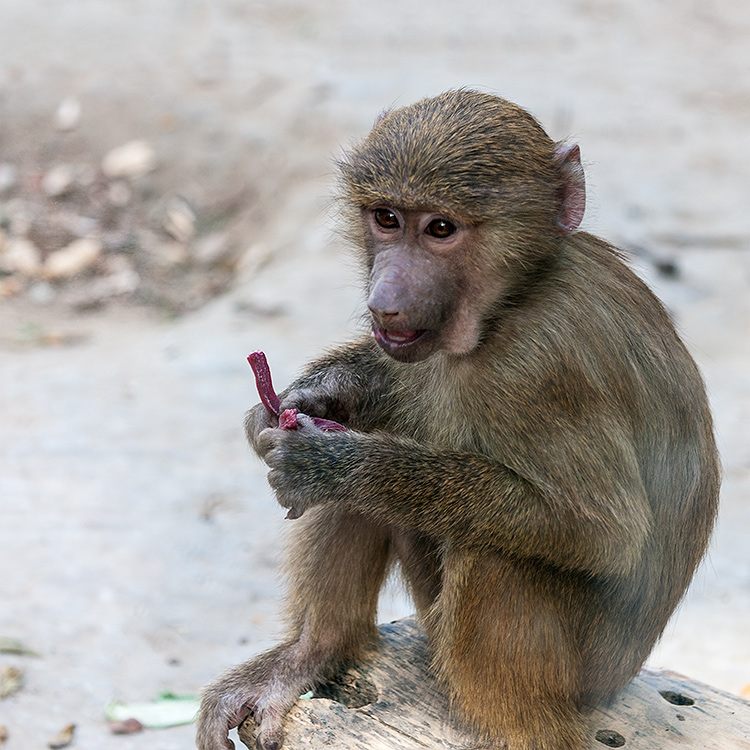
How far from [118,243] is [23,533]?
5.08m

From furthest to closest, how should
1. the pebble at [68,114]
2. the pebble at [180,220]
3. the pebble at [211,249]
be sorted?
1. the pebble at [68,114]
2. the pebble at [180,220]
3. the pebble at [211,249]

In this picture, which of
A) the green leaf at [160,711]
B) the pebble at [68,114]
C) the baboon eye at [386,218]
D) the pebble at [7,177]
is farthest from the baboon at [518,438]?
the pebble at [68,114]

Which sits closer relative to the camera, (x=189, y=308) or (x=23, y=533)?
(x=23, y=533)

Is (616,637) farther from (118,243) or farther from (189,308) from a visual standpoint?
(118,243)

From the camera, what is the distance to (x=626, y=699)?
3.71 m

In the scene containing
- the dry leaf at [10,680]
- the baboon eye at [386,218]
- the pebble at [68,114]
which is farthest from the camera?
the pebble at [68,114]

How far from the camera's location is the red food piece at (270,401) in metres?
3.47

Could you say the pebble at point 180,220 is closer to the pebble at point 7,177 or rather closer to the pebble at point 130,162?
the pebble at point 130,162

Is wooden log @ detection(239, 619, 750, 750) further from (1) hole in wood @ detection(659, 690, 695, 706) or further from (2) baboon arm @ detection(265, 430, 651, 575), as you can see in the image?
(2) baboon arm @ detection(265, 430, 651, 575)

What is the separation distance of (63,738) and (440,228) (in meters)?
2.81

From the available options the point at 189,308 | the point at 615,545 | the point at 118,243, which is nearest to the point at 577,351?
the point at 615,545

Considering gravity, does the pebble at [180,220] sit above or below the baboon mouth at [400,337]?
above

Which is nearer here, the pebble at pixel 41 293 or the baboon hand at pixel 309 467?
the baboon hand at pixel 309 467

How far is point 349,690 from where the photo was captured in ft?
12.4
